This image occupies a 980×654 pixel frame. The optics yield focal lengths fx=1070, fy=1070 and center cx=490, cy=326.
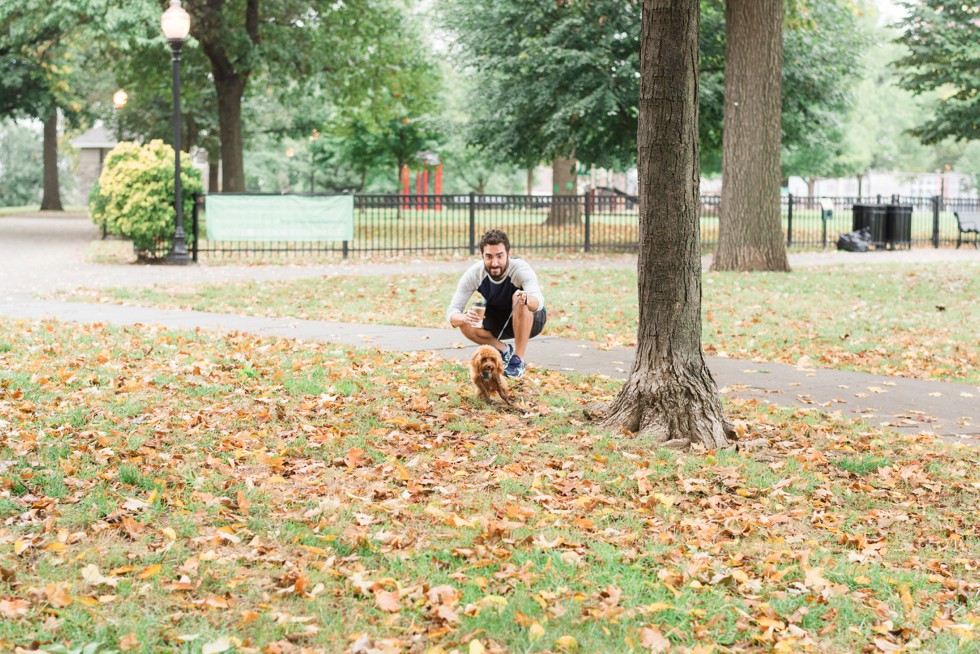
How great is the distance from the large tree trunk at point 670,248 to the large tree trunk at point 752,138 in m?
11.3

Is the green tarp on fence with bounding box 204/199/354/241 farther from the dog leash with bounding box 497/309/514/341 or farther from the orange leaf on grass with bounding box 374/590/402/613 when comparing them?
the orange leaf on grass with bounding box 374/590/402/613

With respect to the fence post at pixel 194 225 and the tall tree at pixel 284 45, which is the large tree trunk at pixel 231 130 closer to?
the tall tree at pixel 284 45

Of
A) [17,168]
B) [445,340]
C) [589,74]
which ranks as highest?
[17,168]

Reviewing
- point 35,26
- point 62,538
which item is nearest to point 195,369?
point 62,538

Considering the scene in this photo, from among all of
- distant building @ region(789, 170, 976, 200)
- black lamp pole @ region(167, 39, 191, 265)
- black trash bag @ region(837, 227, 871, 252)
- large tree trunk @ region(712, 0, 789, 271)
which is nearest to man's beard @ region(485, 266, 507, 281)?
large tree trunk @ region(712, 0, 789, 271)

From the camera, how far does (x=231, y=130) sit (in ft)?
91.9

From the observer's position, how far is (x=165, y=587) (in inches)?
156

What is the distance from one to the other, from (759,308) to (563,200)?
38.3ft

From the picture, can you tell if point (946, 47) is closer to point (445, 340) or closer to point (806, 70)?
point (806, 70)

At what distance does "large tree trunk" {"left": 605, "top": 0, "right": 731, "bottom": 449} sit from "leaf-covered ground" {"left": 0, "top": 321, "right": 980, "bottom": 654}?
0.87 ft

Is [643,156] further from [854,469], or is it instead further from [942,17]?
[942,17]

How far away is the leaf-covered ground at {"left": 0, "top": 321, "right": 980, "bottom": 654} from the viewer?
3717 mm

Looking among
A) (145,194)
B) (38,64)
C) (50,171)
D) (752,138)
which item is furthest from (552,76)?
(50,171)

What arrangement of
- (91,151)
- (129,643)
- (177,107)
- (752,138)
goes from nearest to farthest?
(129,643), (752,138), (177,107), (91,151)
